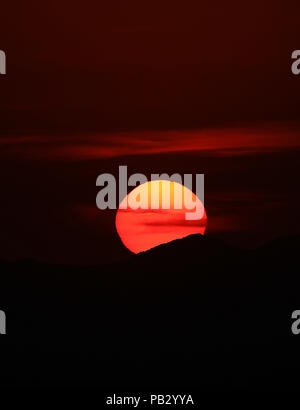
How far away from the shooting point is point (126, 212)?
11.1 m

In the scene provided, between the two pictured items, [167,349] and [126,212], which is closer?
[126,212]

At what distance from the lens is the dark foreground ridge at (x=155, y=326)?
12688 millimetres

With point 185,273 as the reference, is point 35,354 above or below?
A: below

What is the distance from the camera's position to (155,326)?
14508mm

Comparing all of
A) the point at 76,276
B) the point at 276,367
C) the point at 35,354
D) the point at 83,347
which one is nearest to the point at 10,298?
the point at 76,276

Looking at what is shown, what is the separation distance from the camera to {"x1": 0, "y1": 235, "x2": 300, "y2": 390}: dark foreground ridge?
41.6ft

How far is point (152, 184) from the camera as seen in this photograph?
36.2ft
